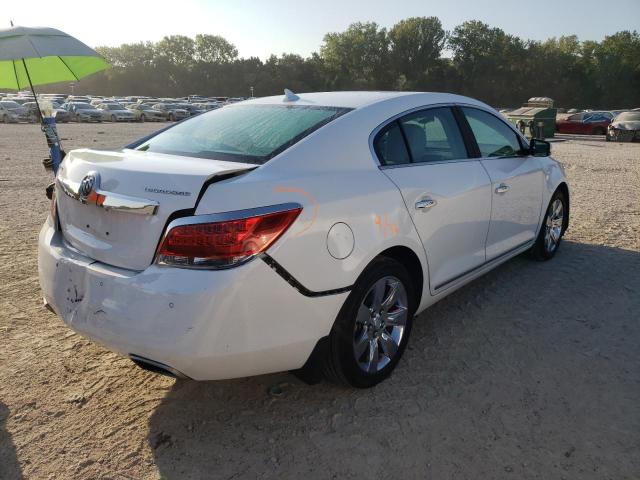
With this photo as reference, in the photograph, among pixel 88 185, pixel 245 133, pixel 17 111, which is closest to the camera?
pixel 88 185

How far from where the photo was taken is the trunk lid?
2320mm

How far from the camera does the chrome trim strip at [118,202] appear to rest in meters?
2.33

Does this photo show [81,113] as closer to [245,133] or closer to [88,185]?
[245,133]

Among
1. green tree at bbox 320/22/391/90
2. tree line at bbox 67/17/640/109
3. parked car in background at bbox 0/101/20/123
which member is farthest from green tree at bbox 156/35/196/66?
parked car in background at bbox 0/101/20/123

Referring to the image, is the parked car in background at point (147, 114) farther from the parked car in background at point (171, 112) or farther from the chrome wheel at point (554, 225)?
the chrome wheel at point (554, 225)

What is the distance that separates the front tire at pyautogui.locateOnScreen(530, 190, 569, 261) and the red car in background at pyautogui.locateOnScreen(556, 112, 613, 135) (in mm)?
25616

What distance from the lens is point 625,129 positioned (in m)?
23.8

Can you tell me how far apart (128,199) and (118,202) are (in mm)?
60

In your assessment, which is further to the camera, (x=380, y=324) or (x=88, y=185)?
(x=380, y=324)

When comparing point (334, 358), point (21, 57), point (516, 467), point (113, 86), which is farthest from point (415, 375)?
point (113, 86)

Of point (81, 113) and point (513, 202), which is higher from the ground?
point (513, 202)

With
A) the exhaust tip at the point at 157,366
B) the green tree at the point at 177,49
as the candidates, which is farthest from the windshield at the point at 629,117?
the green tree at the point at 177,49

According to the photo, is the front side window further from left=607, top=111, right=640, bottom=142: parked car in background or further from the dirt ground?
left=607, top=111, right=640, bottom=142: parked car in background

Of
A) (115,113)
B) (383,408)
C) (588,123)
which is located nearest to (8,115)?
(115,113)
